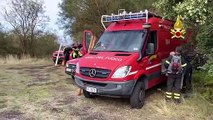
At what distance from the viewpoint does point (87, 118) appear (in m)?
8.11

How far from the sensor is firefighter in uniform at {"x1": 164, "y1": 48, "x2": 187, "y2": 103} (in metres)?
9.53

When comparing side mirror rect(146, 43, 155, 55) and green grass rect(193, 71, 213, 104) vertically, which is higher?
side mirror rect(146, 43, 155, 55)

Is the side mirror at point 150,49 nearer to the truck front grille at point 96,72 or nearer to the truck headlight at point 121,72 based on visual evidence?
the truck headlight at point 121,72

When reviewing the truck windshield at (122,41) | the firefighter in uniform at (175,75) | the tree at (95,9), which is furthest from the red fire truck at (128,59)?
the tree at (95,9)

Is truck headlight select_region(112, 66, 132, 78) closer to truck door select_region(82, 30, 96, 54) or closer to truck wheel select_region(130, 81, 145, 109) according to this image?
truck wheel select_region(130, 81, 145, 109)

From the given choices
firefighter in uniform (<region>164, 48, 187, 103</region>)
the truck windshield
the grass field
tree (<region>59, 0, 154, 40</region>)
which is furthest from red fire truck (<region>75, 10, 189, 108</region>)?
tree (<region>59, 0, 154, 40</region>)

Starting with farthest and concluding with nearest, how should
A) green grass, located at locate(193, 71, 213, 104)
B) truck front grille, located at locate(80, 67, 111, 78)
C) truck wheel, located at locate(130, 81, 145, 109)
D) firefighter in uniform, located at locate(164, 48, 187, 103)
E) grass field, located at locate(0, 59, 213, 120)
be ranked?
green grass, located at locate(193, 71, 213, 104)
firefighter in uniform, located at locate(164, 48, 187, 103)
truck wheel, located at locate(130, 81, 145, 109)
truck front grille, located at locate(80, 67, 111, 78)
grass field, located at locate(0, 59, 213, 120)

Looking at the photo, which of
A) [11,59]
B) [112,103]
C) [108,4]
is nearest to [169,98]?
[112,103]

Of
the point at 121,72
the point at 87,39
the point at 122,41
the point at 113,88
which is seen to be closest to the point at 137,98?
the point at 113,88

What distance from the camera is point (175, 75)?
31.6 ft

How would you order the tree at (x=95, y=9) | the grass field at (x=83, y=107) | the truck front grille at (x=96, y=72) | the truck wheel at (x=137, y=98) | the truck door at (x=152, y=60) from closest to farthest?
the grass field at (x=83, y=107) → the truck front grille at (x=96, y=72) → the truck wheel at (x=137, y=98) → the truck door at (x=152, y=60) → the tree at (x=95, y=9)

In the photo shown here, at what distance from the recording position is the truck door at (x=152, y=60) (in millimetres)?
9688

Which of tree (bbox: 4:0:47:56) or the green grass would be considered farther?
tree (bbox: 4:0:47:56)

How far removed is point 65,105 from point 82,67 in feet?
3.79
